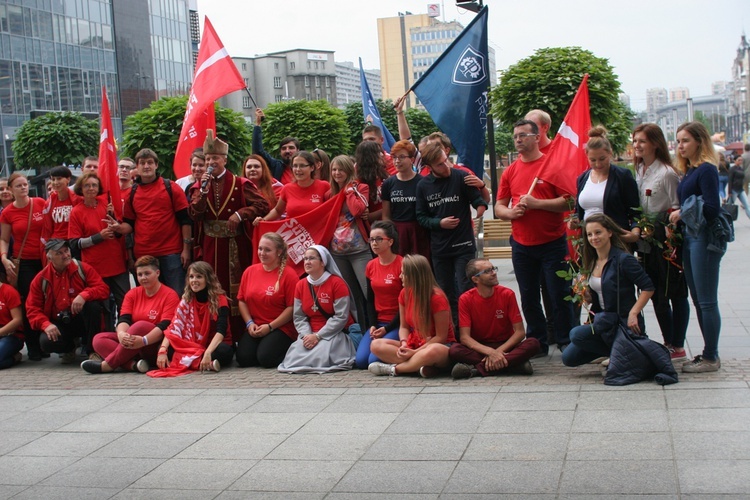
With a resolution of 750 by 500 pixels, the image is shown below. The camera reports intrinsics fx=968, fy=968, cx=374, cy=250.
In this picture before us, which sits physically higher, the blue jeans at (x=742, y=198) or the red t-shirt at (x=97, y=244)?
the red t-shirt at (x=97, y=244)

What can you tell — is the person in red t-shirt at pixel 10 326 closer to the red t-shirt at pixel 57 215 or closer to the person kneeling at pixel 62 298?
the person kneeling at pixel 62 298

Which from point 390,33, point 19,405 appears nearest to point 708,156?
point 19,405

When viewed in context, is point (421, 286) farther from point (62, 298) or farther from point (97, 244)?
point (62, 298)

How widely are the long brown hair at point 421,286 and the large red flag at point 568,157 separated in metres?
1.34

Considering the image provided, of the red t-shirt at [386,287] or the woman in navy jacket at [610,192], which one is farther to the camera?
the red t-shirt at [386,287]

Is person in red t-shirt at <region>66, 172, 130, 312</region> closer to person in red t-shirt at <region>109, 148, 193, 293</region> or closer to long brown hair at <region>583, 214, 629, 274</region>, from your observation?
person in red t-shirt at <region>109, 148, 193, 293</region>

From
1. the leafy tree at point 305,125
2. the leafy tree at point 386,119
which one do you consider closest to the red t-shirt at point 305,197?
the leafy tree at point 305,125

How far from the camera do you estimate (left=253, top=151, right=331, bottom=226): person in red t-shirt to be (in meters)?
9.80

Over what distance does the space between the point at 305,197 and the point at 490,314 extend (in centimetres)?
260

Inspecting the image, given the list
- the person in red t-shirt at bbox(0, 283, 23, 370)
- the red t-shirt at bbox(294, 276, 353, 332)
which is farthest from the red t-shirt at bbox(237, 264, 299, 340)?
the person in red t-shirt at bbox(0, 283, 23, 370)

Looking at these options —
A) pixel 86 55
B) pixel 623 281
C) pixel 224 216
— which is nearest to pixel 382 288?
pixel 224 216

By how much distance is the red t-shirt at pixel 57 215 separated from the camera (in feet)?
34.2

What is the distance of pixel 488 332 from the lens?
829cm

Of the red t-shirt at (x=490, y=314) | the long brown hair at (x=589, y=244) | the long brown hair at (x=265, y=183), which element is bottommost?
the red t-shirt at (x=490, y=314)
